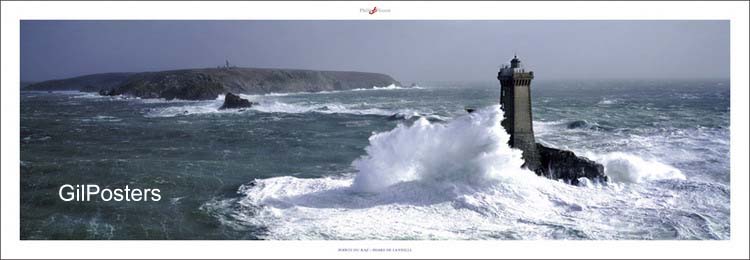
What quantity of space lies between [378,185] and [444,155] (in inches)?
62.3

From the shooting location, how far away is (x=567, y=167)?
12391 millimetres

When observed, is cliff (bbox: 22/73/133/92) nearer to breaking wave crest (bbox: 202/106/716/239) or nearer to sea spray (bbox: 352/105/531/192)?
breaking wave crest (bbox: 202/106/716/239)

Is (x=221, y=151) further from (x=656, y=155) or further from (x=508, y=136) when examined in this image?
(x=656, y=155)

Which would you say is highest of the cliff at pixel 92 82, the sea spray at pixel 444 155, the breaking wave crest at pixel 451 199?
the cliff at pixel 92 82

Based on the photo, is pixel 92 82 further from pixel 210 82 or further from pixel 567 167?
pixel 567 167

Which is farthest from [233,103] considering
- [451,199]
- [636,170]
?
[636,170]

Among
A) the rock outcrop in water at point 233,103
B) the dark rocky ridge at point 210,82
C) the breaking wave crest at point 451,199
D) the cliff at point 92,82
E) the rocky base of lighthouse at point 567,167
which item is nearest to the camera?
the breaking wave crest at point 451,199

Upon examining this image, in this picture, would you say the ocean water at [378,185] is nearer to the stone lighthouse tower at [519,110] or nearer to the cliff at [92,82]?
the stone lighthouse tower at [519,110]

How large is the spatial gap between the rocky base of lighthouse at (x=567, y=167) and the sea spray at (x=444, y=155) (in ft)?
3.47

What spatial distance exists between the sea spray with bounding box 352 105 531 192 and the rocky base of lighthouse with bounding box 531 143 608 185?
106 cm

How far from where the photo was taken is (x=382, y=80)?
47875mm

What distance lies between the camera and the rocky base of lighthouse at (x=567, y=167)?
1204 centimetres

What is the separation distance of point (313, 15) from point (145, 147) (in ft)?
28.9

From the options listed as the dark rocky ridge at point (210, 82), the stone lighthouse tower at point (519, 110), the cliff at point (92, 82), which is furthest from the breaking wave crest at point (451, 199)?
the cliff at point (92, 82)
